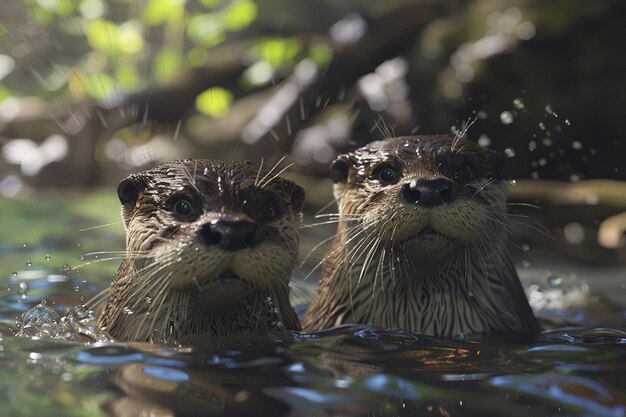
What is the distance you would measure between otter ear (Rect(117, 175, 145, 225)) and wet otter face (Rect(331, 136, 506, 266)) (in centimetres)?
70

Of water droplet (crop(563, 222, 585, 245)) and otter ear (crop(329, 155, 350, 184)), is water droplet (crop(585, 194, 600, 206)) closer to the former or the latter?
water droplet (crop(563, 222, 585, 245))

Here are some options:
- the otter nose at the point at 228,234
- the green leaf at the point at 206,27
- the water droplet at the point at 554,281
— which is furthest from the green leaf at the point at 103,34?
the otter nose at the point at 228,234

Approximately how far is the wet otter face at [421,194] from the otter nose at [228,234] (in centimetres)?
65

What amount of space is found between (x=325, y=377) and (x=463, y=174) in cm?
109

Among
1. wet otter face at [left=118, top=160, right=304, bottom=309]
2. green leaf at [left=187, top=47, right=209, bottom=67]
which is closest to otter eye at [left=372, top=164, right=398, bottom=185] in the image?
wet otter face at [left=118, top=160, right=304, bottom=309]

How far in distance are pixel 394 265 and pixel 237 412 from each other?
1.20 m

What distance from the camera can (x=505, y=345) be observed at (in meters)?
2.76

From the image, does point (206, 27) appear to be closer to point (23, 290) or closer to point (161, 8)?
point (161, 8)

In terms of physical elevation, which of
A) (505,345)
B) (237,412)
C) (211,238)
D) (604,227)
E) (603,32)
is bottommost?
(237,412)

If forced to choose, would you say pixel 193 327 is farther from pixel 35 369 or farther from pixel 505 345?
pixel 505 345

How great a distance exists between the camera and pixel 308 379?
2.11 m

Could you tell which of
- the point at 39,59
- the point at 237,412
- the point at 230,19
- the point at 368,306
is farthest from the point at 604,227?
the point at 39,59

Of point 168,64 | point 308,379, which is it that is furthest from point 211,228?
point 168,64

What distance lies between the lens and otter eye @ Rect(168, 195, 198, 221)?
7.99 feet
